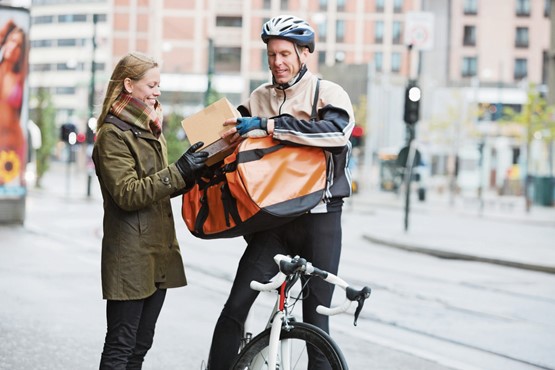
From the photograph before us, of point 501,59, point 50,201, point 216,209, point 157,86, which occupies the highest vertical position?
point 501,59

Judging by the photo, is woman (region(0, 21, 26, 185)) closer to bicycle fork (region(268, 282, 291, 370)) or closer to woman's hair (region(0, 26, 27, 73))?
woman's hair (region(0, 26, 27, 73))

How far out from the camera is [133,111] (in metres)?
4.81

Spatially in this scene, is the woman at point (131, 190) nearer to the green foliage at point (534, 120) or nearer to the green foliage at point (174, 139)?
the green foliage at point (534, 120)

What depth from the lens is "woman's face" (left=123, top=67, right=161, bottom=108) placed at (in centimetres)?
481

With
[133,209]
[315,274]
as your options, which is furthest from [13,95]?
[315,274]

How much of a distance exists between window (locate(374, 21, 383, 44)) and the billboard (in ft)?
250

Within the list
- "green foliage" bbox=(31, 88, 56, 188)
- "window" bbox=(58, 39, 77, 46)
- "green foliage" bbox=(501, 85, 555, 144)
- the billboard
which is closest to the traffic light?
the billboard

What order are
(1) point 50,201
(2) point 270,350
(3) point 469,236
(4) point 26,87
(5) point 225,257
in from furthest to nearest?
1. (1) point 50,201
2. (3) point 469,236
3. (4) point 26,87
4. (5) point 225,257
5. (2) point 270,350

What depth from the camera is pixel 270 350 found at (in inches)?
169

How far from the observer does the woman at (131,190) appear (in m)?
4.71

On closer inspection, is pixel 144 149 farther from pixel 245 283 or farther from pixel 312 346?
pixel 312 346

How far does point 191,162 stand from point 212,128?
17 centimetres

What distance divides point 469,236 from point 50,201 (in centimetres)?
1465

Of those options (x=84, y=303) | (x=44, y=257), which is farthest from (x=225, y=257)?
(x=84, y=303)
